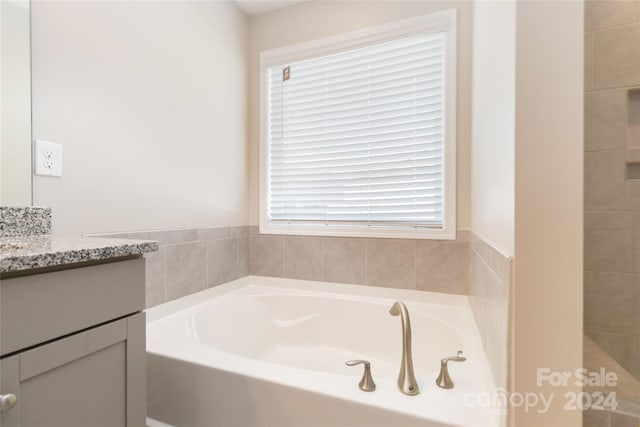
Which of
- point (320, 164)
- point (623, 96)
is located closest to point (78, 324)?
point (320, 164)

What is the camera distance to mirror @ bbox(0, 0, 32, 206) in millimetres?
1001

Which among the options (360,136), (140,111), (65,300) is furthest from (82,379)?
(360,136)

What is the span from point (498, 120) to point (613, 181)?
3.20 ft

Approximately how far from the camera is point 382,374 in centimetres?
169

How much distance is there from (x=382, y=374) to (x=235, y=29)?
2.51 metres

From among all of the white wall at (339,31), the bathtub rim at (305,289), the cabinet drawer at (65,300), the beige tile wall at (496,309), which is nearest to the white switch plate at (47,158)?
the cabinet drawer at (65,300)

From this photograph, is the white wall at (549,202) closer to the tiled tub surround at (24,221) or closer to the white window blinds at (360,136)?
the white window blinds at (360,136)

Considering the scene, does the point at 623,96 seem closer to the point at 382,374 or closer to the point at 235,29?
the point at 382,374

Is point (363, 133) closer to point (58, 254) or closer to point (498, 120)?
point (498, 120)

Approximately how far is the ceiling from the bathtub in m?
2.01

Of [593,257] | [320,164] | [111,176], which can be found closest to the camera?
[111,176]

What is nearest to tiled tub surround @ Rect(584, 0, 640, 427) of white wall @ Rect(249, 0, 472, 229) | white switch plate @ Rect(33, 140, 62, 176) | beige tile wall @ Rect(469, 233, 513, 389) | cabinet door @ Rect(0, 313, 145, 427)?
white wall @ Rect(249, 0, 472, 229)

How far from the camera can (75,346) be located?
0.67 metres

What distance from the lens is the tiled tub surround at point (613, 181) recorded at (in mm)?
1406
